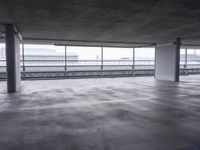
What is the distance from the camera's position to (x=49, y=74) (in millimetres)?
13609

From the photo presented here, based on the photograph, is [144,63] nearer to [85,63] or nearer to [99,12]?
[85,63]

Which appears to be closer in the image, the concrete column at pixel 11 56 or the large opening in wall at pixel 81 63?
the concrete column at pixel 11 56

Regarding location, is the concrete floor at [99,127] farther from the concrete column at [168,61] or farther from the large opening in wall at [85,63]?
the large opening in wall at [85,63]

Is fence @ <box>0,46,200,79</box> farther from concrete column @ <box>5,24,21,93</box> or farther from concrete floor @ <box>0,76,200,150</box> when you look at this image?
concrete floor @ <box>0,76,200,150</box>

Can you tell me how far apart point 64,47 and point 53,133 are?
11851 mm

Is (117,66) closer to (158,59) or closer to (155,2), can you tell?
(158,59)

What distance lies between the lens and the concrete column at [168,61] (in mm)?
10945

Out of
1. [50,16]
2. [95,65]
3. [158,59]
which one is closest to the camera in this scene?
[50,16]

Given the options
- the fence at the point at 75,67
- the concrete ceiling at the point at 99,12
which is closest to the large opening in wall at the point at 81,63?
the fence at the point at 75,67

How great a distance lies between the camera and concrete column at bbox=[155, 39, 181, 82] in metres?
10.9

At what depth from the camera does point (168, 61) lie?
11672mm

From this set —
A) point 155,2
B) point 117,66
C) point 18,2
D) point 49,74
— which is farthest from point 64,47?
point 155,2

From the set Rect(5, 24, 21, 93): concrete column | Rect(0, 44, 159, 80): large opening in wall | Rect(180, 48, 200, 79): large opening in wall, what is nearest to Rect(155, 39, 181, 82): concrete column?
Rect(0, 44, 159, 80): large opening in wall

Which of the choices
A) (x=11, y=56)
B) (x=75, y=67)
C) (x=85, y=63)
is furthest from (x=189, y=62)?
(x=11, y=56)
